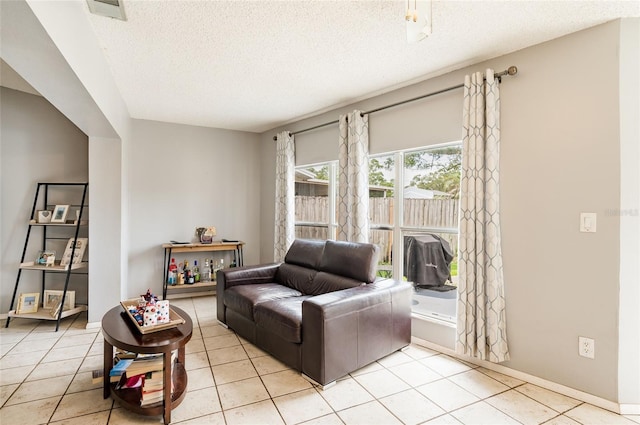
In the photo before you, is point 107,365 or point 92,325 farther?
point 92,325

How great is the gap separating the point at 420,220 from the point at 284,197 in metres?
2.10

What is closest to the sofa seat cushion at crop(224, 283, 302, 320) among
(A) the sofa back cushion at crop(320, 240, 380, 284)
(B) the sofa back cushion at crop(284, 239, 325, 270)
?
(B) the sofa back cushion at crop(284, 239, 325, 270)

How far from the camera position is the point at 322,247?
359 centimetres

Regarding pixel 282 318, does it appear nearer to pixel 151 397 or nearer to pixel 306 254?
pixel 151 397

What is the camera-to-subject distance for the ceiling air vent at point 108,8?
192cm

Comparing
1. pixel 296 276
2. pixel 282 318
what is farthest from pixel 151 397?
pixel 296 276

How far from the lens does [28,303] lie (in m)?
3.57

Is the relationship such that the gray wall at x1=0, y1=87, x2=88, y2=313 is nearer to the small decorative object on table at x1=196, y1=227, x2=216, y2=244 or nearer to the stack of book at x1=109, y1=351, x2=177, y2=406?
the small decorative object on table at x1=196, y1=227, x2=216, y2=244

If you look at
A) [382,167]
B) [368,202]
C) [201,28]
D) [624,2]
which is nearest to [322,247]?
[368,202]

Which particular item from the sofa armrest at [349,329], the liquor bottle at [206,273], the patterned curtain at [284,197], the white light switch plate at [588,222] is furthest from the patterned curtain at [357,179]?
the liquor bottle at [206,273]

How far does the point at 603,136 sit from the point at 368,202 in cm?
201

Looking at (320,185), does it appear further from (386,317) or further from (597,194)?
(597,194)

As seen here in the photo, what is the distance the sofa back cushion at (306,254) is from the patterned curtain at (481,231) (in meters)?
1.47

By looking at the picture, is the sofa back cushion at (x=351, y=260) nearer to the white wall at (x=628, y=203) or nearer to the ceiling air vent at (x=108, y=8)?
the white wall at (x=628, y=203)
